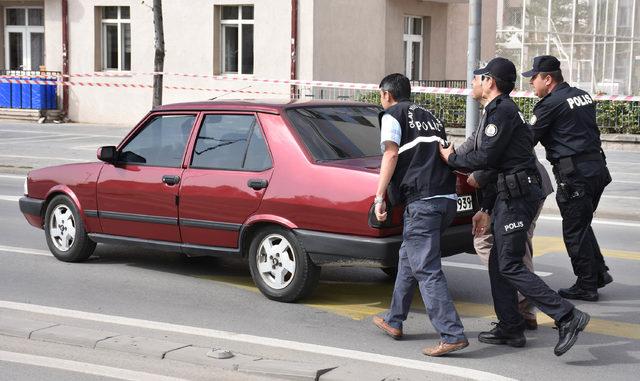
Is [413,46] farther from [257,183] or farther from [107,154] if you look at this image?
[257,183]

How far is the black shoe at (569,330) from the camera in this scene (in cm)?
600

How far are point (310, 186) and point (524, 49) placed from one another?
24.8 metres

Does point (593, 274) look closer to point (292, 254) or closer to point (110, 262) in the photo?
point (292, 254)

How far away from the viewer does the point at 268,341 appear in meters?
6.46

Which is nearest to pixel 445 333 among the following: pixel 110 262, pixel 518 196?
pixel 518 196

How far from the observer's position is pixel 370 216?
688 centimetres

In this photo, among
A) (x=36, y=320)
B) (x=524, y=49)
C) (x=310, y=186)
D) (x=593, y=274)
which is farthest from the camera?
(x=524, y=49)

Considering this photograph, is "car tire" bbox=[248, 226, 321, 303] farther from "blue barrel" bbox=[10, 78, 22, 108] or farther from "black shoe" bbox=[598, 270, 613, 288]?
"blue barrel" bbox=[10, 78, 22, 108]

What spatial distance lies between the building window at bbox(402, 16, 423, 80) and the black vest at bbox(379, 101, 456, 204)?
24963mm

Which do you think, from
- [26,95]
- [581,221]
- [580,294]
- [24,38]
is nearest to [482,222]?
[581,221]

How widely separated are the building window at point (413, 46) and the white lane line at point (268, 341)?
2459 cm

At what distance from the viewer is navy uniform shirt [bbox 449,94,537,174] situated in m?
6.12

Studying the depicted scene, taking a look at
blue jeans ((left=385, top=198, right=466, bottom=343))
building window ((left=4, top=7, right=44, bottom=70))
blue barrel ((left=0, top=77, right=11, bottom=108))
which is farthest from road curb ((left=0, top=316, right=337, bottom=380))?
building window ((left=4, top=7, right=44, bottom=70))

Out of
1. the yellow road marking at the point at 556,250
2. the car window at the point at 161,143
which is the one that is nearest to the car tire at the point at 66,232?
the car window at the point at 161,143
